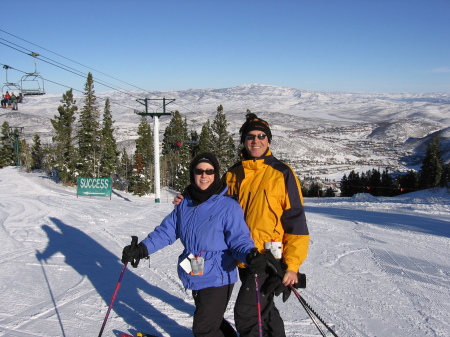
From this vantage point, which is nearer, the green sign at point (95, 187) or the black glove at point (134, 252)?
the black glove at point (134, 252)

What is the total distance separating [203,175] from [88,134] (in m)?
35.2

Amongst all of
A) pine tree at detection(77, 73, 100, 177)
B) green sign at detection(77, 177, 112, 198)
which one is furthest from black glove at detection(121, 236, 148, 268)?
pine tree at detection(77, 73, 100, 177)

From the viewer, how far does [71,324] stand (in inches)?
155

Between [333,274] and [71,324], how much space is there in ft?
13.2

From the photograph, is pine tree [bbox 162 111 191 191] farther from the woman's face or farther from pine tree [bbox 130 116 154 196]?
the woman's face

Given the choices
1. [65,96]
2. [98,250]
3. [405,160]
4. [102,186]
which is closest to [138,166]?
[65,96]

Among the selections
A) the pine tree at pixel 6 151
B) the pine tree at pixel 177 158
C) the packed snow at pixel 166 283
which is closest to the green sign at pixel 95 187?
the packed snow at pixel 166 283

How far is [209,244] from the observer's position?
289 centimetres

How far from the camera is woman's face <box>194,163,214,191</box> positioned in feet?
9.76

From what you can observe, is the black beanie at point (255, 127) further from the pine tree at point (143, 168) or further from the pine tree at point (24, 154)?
the pine tree at point (24, 154)

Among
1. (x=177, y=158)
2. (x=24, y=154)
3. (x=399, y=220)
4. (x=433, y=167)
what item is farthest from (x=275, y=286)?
(x=24, y=154)

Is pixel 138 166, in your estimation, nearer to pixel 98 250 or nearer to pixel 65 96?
pixel 65 96

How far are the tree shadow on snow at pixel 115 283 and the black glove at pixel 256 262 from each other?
1.74 meters

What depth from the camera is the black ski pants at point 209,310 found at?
9.41 feet
